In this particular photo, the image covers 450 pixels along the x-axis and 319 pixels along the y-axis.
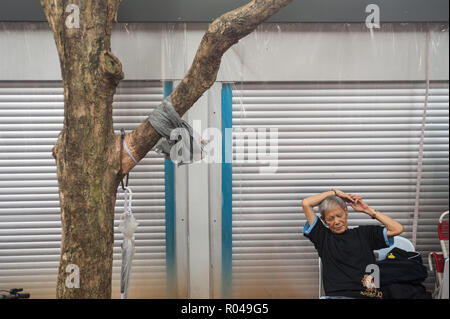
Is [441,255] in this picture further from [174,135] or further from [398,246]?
[174,135]

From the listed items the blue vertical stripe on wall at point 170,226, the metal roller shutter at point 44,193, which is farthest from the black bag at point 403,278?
the metal roller shutter at point 44,193

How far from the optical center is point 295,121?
9.75ft

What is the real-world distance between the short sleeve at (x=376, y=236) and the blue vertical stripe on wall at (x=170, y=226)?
140 cm

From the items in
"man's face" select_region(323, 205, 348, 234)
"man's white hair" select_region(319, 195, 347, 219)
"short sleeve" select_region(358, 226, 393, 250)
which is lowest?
"short sleeve" select_region(358, 226, 393, 250)

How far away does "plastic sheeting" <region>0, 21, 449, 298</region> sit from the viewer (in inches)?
114

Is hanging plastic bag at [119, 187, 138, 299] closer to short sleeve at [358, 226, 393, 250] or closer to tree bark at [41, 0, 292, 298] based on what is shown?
tree bark at [41, 0, 292, 298]

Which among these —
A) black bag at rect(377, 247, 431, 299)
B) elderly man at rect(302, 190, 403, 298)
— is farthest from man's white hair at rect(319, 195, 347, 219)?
black bag at rect(377, 247, 431, 299)

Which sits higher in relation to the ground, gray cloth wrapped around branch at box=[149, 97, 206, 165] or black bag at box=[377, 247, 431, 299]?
gray cloth wrapped around branch at box=[149, 97, 206, 165]

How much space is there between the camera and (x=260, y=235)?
3029 millimetres

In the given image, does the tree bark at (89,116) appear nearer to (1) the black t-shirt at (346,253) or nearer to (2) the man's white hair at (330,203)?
(2) the man's white hair at (330,203)

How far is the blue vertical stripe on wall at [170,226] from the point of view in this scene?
2979 mm

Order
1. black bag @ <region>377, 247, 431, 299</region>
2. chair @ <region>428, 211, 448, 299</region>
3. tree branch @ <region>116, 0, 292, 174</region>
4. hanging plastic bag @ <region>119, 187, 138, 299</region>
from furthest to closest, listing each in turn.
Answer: chair @ <region>428, 211, 448, 299</region>
black bag @ <region>377, 247, 431, 299</region>
hanging plastic bag @ <region>119, 187, 138, 299</region>
tree branch @ <region>116, 0, 292, 174</region>
